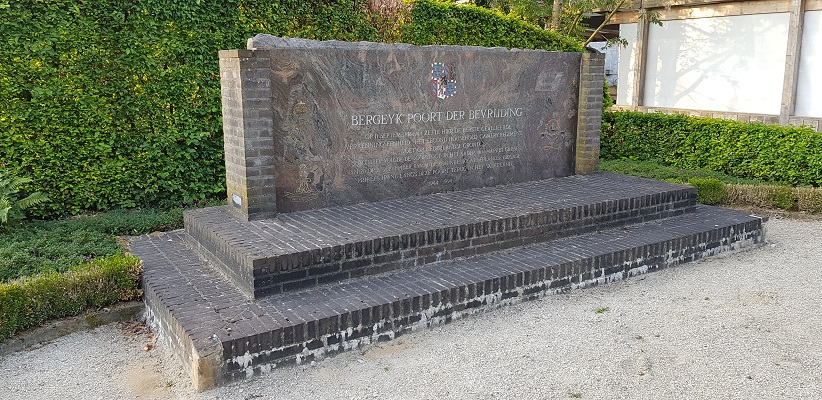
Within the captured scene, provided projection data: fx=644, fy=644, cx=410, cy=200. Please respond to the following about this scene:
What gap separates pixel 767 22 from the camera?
494 inches

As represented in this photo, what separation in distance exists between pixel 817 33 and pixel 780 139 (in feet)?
9.08

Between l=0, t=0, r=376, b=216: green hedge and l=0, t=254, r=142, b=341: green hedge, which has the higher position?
l=0, t=0, r=376, b=216: green hedge

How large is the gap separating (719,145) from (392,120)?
707 cm

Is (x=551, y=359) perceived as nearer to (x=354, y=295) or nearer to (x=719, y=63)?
(x=354, y=295)

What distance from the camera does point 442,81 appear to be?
7.31 metres

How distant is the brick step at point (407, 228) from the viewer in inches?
206

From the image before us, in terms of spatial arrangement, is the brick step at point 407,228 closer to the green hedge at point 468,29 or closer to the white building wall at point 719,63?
the green hedge at point 468,29

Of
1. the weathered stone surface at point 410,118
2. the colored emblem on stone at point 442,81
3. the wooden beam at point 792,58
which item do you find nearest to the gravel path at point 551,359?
the weathered stone surface at point 410,118

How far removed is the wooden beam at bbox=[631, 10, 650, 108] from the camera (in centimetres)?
1488

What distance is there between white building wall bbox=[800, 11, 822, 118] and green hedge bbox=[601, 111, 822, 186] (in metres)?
1.82

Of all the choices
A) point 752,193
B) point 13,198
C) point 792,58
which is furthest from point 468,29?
point 13,198

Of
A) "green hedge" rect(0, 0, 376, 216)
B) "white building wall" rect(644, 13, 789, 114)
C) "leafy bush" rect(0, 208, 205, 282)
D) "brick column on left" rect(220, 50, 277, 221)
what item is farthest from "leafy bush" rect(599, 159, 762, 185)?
"leafy bush" rect(0, 208, 205, 282)

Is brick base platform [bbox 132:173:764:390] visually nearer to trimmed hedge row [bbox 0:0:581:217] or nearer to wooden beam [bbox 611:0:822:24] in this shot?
trimmed hedge row [bbox 0:0:581:217]

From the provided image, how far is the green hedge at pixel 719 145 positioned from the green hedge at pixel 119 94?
687 cm
